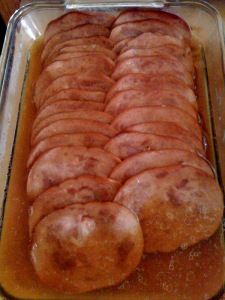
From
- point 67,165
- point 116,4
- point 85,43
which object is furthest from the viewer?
point 116,4

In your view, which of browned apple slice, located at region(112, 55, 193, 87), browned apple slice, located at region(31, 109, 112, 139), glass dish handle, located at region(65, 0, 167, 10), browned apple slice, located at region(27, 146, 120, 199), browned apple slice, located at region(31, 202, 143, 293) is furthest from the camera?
glass dish handle, located at region(65, 0, 167, 10)

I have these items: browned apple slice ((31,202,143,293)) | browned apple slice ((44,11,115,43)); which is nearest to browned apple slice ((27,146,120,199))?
browned apple slice ((31,202,143,293))

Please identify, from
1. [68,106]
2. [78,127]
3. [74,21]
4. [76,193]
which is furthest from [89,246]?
[74,21]

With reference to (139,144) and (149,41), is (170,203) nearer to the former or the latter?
(139,144)

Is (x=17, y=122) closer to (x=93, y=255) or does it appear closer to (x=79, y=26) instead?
(x=79, y=26)

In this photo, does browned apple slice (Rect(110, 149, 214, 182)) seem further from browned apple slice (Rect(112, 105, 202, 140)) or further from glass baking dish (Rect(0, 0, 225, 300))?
glass baking dish (Rect(0, 0, 225, 300))

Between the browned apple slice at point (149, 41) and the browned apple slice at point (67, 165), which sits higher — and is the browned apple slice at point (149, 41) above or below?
above

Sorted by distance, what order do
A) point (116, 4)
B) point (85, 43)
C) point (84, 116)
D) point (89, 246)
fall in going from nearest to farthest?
point (89, 246) → point (84, 116) → point (85, 43) → point (116, 4)

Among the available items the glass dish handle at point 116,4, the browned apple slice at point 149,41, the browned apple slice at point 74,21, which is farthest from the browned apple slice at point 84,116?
the glass dish handle at point 116,4

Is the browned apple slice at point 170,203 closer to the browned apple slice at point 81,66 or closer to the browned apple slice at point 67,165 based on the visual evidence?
the browned apple slice at point 67,165
